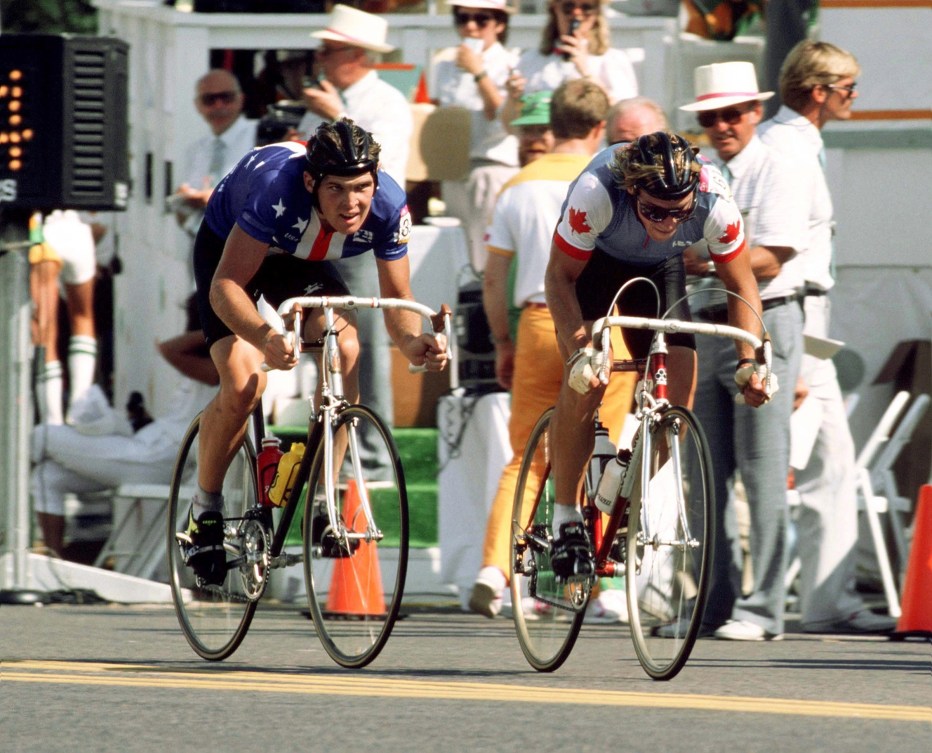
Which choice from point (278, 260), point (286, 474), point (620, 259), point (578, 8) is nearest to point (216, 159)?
point (578, 8)

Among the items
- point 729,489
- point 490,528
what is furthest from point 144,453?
point 729,489

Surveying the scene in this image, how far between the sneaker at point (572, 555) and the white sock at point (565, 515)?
0.7 inches

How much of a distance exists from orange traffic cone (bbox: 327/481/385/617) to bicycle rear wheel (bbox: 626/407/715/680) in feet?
3.01

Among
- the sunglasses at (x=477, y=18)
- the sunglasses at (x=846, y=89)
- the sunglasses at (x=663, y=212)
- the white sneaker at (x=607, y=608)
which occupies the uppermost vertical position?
the sunglasses at (x=477, y=18)

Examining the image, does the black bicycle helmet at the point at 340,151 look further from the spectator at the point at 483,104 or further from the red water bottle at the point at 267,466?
the spectator at the point at 483,104

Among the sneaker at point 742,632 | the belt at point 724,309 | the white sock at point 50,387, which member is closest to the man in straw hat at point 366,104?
the belt at point 724,309

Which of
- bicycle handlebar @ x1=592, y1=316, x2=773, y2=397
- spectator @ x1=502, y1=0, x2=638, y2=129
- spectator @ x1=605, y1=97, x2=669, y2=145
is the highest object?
spectator @ x1=502, y1=0, x2=638, y2=129

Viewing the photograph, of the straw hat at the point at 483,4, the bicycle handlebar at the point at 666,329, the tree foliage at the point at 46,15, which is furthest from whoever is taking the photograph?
the tree foliage at the point at 46,15

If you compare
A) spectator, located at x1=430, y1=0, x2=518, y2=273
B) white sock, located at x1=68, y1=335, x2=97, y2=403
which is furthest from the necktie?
white sock, located at x1=68, y1=335, x2=97, y2=403

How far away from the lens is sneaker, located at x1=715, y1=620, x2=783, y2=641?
31.7 feet

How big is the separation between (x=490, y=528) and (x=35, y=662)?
8.30 feet

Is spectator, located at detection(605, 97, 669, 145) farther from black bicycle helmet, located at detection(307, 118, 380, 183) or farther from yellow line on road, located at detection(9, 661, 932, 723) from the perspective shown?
yellow line on road, located at detection(9, 661, 932, 723)

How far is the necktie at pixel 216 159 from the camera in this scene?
12.7 metres

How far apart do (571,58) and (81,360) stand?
4.01 m
